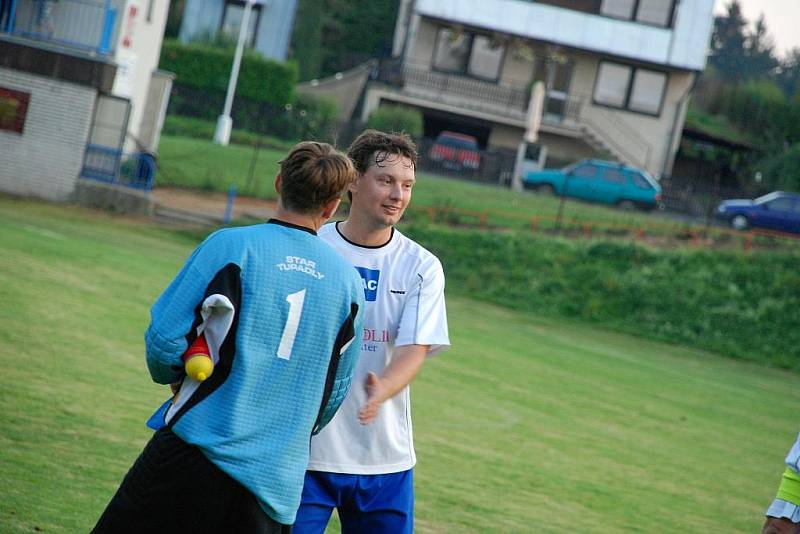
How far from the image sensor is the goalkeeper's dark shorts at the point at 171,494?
12.1ft

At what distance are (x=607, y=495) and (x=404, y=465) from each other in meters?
5.28

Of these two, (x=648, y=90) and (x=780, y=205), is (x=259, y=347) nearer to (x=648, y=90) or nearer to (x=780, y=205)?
(x=780, y=205)

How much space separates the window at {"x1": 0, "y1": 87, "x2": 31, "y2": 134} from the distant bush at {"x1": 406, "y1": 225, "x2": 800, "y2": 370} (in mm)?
9738

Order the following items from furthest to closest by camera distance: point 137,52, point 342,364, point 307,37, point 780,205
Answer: point 307,37 → point 780,205 → point 137,52 → point 342,364

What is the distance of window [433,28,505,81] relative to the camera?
48203 mm

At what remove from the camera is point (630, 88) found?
1896 inches

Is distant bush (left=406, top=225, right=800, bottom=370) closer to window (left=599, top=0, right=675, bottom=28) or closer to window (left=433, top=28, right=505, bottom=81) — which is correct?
window (left=433, top=28, right=505, bottom=81)

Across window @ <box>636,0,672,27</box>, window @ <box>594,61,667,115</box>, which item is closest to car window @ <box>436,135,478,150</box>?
window @ <box>594,61,667,115</box>

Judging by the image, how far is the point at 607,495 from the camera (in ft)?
30.8

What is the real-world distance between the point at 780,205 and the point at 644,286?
13331 mm

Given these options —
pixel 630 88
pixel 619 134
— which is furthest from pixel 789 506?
pixel 630 88

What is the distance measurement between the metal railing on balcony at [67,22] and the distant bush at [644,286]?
354 inches

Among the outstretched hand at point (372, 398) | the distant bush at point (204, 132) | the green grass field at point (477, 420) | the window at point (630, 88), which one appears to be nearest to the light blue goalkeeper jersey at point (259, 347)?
the outstretched hand at point (372, 398)

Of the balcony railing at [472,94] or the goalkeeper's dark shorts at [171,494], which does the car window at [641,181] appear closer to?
the balcony railing at [472,94]
